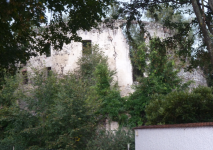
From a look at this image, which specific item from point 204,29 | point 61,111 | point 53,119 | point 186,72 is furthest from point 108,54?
point 204,29

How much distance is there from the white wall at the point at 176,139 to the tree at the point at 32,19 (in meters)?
4.17

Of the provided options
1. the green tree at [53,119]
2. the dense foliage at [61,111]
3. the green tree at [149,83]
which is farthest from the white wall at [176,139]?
the green tree at [149,83]

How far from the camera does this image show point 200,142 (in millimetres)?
6746

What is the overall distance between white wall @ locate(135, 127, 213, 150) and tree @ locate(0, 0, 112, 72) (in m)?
4.17

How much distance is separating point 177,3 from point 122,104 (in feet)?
33.4

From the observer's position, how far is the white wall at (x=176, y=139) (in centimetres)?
660

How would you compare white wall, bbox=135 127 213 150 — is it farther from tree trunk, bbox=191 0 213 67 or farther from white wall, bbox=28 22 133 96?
white wall, bbox=28 22 133 96

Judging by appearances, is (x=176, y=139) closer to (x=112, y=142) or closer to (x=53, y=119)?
(x=112, y=142)

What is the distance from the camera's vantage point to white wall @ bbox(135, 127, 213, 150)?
660cm

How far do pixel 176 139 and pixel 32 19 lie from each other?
543 centimetres

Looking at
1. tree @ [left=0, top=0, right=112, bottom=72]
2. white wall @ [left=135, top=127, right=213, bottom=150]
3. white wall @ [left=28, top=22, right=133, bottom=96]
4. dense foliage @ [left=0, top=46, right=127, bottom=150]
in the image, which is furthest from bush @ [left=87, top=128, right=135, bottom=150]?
tree @ [left=0, top=0, right=112, bottom=72]

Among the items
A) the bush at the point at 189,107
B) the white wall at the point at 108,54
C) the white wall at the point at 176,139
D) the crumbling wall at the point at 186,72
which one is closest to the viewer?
the white wall at the point at 176,139

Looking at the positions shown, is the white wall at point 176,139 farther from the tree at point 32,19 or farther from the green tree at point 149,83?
the green tree at point 149,83

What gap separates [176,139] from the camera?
7.84 metres
